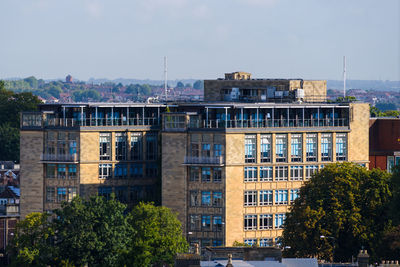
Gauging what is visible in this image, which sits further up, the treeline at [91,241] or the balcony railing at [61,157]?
the balcony railing at [61,157]

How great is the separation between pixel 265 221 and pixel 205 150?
1252cm

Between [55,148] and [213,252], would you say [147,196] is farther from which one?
[213,252]

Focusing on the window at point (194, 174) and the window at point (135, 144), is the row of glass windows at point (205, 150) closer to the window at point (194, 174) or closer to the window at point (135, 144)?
the window at point (194, 174)

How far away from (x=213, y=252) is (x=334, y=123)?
6637cm

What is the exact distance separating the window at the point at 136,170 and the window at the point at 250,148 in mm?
17275

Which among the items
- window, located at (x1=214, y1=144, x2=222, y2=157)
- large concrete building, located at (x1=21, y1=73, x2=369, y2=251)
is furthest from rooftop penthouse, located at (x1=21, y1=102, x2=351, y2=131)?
window, located at (x1=214, y1=144, x2=222, y2=157)

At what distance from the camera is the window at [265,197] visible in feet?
606

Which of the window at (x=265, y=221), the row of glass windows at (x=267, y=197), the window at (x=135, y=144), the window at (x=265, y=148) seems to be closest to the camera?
the row of glass windows at (x=267, y=197)

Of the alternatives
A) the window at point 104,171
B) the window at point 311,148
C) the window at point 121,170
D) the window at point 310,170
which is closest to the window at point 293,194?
the window at point 310,170

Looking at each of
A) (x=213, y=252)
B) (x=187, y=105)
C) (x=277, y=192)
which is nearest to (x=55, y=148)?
(x=187, y=105)

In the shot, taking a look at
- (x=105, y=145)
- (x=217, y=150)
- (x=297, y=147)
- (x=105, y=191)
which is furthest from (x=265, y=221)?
(x=105, y=145)

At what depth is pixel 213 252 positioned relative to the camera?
12950cm

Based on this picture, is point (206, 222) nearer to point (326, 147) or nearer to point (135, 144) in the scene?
point (135, 144)

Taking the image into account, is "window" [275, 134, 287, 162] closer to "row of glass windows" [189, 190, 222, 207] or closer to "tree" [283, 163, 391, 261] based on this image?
"row of glass windows" [189, 190, 222, 207]
